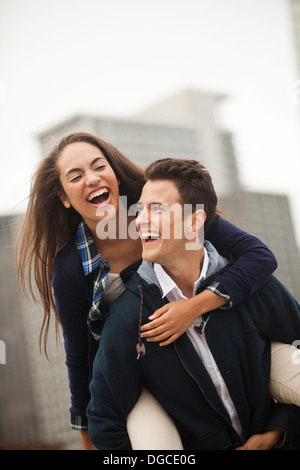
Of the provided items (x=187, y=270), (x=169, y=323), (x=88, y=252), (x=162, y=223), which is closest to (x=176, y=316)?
(x=169, y=323)

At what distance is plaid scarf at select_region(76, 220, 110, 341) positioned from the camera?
141cm

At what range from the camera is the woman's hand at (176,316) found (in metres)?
1.28

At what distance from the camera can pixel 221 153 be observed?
58.0ft

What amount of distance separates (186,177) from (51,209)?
0.46 m

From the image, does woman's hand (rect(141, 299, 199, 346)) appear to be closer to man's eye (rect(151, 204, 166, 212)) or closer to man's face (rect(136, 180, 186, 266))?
man's face (rect(136, 180, 186, 266))

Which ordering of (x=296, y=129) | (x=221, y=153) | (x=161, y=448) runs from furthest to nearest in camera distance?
1. (x=221, y=153)
2. (x=296, y=129)
3. (x=161, y=448)

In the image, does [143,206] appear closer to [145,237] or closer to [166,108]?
[145,237]

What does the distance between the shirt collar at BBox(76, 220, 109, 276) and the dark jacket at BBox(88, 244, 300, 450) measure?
0.13m

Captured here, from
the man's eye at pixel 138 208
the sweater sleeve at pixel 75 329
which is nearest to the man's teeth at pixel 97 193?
the man's eye at pixel 138 208

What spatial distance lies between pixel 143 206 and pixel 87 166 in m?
0.22

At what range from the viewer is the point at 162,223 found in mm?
1313

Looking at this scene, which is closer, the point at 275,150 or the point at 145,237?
the point at 145,237
